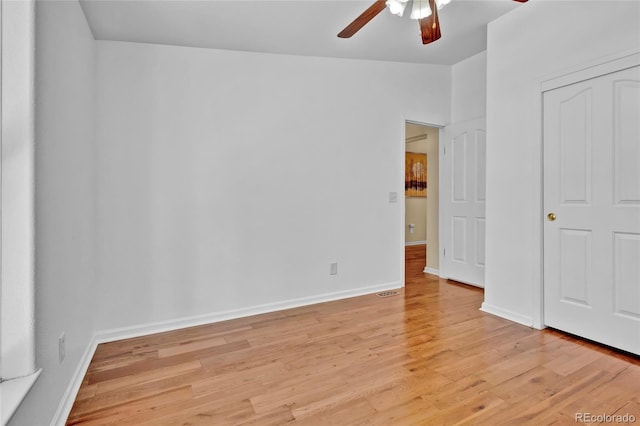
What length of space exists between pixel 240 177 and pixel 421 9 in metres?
1.89

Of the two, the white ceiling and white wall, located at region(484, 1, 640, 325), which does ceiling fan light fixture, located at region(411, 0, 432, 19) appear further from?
white wall, located at region(484, 1, 640, 325)

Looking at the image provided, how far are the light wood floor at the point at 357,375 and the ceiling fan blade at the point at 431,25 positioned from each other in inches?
82.9

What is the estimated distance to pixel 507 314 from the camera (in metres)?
2.96

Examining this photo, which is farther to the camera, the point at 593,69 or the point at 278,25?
the point at 278,25

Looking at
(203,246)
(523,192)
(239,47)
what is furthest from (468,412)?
(239,47)

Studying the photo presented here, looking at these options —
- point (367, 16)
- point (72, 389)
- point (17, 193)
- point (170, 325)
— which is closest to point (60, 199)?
point (17, 193)

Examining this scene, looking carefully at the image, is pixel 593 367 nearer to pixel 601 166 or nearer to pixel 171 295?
pixel 601 166

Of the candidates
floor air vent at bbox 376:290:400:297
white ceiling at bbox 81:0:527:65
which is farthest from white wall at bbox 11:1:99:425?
floor air vent at bbox 376:290:400:297

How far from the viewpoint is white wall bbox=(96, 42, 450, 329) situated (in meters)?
2.68

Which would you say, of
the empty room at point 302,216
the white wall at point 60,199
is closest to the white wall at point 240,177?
the empty room at point 302,216

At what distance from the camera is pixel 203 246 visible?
2.93 meters

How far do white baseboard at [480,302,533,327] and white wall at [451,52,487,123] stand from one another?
2092 millimetres

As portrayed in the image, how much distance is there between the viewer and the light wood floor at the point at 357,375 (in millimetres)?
1697

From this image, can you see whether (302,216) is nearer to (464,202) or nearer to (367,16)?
(367,16)
